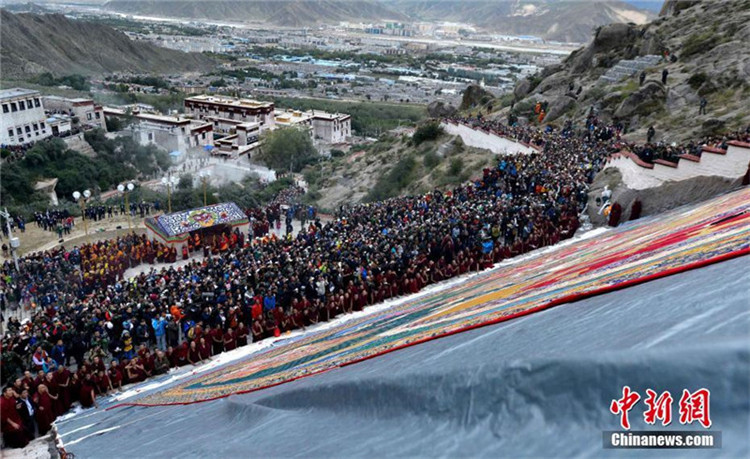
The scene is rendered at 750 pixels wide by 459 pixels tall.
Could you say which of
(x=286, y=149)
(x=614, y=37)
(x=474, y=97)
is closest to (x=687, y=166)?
(x=614, y=37)

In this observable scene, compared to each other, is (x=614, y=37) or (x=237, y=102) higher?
(x=614, y=37)

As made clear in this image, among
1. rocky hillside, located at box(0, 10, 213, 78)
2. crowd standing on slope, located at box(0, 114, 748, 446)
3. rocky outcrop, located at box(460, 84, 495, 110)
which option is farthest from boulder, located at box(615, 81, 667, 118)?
rocky hillside, located at box(0, 10, 213, 78)

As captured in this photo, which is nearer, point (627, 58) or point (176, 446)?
point (176, 446)

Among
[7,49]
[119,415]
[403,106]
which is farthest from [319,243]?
[7,49]

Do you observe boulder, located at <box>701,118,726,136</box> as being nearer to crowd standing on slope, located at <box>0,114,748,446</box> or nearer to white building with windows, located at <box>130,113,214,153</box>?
crowd standing on slope, located at <box>0,114,748,446</box>

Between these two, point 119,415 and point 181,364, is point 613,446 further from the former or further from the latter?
point 181,364

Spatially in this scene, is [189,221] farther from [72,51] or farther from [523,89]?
[72,51]

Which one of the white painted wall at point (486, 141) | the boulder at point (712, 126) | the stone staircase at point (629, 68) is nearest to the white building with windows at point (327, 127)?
the white painted wall at point (486, 141)
